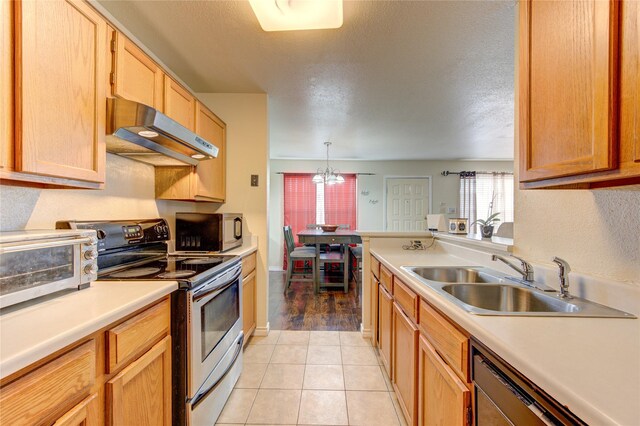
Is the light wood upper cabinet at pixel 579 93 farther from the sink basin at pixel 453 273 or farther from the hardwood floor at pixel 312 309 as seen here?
the hardwood floor at pixel 312 309

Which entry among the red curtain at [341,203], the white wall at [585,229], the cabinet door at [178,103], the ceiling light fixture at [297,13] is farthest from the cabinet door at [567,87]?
the red curtain at [341,203]

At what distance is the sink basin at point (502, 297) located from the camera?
1.15 meters

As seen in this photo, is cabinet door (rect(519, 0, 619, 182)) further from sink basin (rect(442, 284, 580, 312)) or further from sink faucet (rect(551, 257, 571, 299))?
sink basin (rect(442, 284, 580, 312))

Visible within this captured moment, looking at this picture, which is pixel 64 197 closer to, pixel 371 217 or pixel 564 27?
pixel 564 27

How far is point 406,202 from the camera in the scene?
5.91m

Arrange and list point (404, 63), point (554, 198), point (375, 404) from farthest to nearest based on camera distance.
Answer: point (404, 63) < point (375, 404) < point (554, 198)

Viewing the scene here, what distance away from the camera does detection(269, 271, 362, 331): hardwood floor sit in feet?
9.71

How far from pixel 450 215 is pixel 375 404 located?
Result: 486 centimetres

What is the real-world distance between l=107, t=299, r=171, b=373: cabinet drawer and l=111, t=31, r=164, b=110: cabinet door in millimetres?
1043

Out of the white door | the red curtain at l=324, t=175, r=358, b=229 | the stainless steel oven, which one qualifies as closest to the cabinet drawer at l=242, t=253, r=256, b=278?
the stainless steel oven

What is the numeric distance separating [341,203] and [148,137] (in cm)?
461

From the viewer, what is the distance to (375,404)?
1.74 metres

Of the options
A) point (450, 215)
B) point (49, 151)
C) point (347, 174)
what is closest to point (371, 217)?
point (347, 174)

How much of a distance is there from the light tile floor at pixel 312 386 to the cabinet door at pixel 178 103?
188 centimetres
